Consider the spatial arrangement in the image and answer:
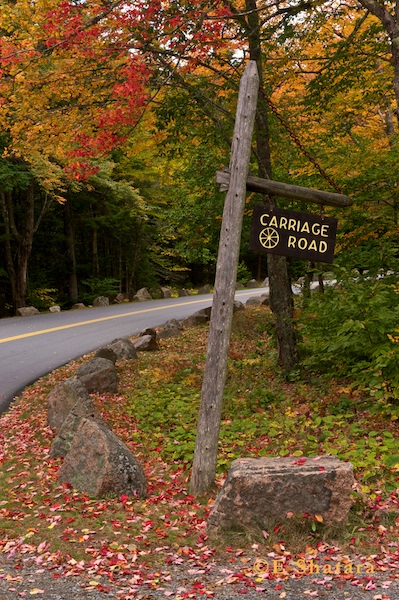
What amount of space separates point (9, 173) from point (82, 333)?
6.74 meters

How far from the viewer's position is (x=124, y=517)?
5.34 metres

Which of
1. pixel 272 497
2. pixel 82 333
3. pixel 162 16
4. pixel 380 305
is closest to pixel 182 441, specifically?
pixel 272 497

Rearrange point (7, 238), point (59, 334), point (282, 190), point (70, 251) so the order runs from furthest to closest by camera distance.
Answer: point (70, 251)
point (7, 238)
point (59, 334)
point (282, 190)

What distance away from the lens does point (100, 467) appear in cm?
597

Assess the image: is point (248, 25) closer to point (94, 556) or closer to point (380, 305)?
point (380, 305)

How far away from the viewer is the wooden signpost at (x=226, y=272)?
5.62m

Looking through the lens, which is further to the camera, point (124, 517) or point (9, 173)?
point (9, 173)

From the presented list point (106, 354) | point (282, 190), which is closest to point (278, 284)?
point (282, 190)

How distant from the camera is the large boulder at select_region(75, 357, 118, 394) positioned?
1017 centimetres

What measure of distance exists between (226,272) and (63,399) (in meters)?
4.17

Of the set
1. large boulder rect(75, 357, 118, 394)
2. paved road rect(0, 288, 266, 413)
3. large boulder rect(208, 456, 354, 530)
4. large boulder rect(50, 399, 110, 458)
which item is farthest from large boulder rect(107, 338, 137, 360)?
large boulder rect(208, 456, 354, 530)

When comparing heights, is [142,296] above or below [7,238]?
below

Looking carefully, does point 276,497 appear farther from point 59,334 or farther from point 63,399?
point 59,334

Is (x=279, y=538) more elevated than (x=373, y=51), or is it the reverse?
(x=373, y=51)
